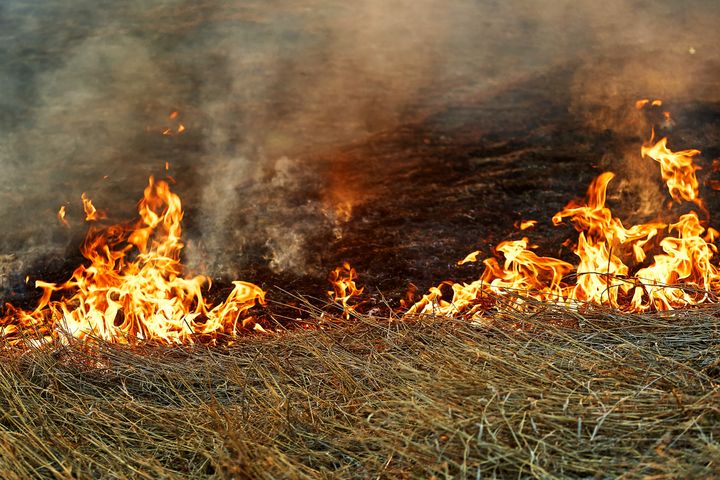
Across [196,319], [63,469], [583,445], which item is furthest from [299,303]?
[583,445]

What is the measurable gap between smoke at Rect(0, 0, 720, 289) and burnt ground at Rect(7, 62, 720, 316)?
6 centimetres

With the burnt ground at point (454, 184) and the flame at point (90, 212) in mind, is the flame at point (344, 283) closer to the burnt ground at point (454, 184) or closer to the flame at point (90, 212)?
the burnt ground at point (454, 184)

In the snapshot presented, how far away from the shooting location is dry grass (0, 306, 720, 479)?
1.98 m

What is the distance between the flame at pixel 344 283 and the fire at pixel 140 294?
1.47 feet

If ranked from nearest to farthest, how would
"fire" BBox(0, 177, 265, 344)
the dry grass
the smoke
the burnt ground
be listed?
the dry grass → "fire" BBox(0, 177, 265, 344) → the burnt ground → the smoke

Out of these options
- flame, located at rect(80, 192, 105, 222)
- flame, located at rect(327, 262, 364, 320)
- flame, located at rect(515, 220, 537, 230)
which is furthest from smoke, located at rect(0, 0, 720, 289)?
flame, located at rect(515, 220, 537, 230)

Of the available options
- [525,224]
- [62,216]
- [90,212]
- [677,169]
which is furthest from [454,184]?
[62,216]

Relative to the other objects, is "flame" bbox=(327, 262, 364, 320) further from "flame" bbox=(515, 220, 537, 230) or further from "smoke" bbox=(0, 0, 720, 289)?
"flame" bbox=(515, 220, 537, 230)

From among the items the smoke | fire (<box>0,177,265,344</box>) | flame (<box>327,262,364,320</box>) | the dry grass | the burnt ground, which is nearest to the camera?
the dry grass

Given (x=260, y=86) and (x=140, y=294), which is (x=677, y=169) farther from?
(x=140, y=294)

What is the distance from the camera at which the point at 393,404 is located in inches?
94.1

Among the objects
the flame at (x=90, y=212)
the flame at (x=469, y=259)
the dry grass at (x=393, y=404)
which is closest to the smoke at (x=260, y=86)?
the flame at (x=90, y=212)

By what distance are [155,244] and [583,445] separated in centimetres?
330

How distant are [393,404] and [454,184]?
2.70 metres
